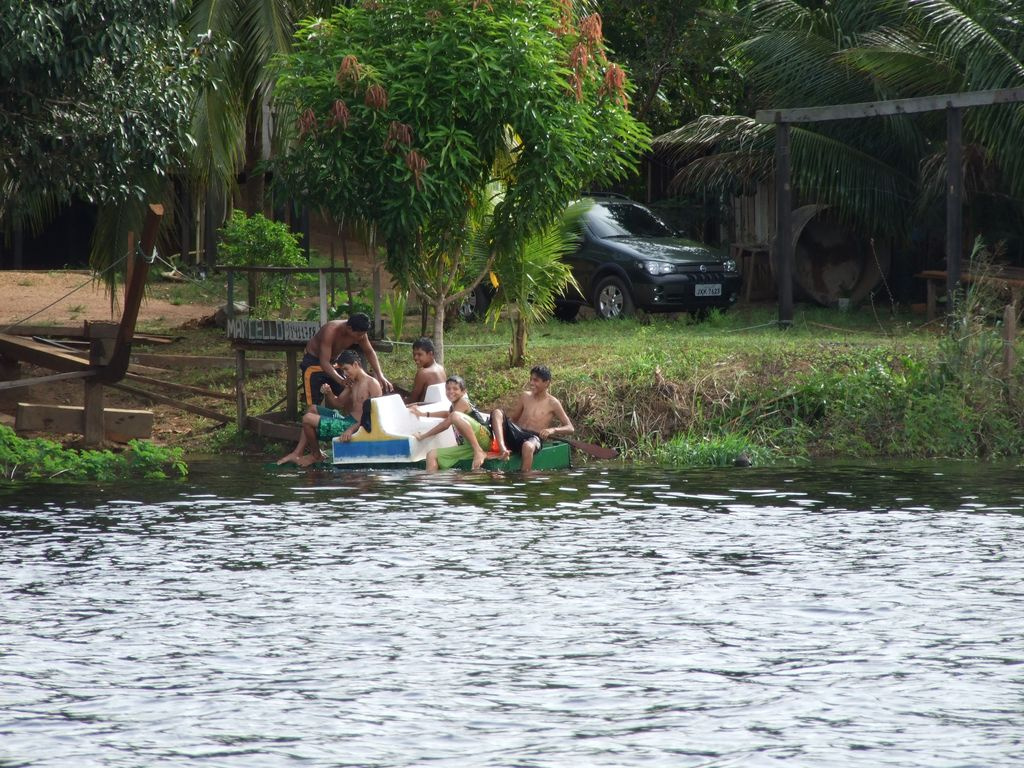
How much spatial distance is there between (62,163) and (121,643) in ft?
29.0

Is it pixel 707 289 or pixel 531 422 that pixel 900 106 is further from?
pixel 531 422

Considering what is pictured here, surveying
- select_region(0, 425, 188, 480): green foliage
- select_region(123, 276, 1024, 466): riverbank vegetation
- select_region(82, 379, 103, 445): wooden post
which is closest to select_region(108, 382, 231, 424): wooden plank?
select_region(123, 276, 1024, 466): riverbank vegetation

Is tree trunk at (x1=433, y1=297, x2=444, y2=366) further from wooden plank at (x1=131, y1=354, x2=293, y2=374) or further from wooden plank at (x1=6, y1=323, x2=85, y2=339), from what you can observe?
wooden plank at (x1=6, y1=323, x2=85, y2=339)

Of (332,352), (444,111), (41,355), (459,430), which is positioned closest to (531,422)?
(459,430)

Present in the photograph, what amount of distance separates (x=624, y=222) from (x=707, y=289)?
76.4 inches

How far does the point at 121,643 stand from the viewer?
8.30m

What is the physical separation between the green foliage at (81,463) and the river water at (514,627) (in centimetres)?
100

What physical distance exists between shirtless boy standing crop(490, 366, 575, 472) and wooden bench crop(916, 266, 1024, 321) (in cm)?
523

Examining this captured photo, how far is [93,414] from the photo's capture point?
16.5m

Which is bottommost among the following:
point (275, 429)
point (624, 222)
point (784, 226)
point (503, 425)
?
point (275, 429)

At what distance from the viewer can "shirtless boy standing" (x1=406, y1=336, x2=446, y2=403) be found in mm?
15758

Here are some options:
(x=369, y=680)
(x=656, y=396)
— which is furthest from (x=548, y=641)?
(x=656, y=396)

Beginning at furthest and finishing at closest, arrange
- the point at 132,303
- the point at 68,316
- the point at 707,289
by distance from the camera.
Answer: the point at 68,316
the point at 707,289
the point at 132,303

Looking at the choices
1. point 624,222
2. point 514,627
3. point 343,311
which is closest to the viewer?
point 514,627
